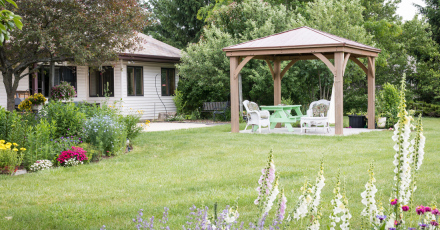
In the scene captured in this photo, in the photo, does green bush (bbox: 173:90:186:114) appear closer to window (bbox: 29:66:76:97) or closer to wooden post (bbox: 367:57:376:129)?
window (bbox: 29:66:76:97)

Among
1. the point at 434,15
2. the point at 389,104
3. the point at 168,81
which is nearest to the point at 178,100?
the point at 168,81

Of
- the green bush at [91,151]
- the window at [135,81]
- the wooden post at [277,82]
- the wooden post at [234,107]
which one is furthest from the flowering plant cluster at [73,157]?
the window at [135,81]

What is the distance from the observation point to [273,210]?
466 cm

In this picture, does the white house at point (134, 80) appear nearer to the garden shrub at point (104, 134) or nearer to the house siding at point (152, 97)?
the house siding at point (152, 97)

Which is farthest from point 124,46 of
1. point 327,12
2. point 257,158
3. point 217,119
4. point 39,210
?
point 327,12

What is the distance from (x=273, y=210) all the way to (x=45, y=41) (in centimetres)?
604

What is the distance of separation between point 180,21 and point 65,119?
25.1m

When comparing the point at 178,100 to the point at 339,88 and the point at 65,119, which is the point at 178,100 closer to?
the point at 339,88

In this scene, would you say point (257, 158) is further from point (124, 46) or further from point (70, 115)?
point (124, 46)

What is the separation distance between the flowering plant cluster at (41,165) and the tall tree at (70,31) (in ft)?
8.01

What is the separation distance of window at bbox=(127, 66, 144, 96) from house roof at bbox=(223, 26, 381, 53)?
708 centimetres

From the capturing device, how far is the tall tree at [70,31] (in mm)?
8781

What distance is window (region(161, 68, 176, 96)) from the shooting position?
67.0 feet

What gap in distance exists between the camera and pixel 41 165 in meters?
7.23
